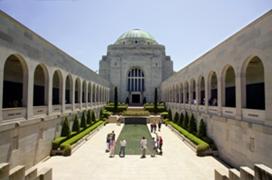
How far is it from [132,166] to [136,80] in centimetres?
4801

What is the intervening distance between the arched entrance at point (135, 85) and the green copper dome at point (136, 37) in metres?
12.3

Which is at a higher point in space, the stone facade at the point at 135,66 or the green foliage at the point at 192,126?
Answer: the stone facade at the point at 135,66

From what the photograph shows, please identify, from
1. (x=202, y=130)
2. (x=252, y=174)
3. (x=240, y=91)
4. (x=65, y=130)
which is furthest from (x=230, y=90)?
(x=252, y=174)

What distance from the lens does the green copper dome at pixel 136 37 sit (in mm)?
69438

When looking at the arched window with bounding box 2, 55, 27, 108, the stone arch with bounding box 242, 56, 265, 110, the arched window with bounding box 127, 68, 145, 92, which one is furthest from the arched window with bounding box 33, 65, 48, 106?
the arched window with bounding box 127, 68, 145, 92

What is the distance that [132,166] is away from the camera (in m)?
13.8

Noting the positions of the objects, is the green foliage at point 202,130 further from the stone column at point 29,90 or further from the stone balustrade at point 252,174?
the stone column at point 29,90

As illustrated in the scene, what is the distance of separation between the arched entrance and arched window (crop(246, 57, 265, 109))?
4186 centimetres

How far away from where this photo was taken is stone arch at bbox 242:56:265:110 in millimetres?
16578

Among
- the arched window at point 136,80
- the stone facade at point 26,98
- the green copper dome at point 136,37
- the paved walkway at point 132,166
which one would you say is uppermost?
the green copper dome at point 136,37

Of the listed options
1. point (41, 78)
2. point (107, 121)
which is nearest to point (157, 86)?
point (107, 121)

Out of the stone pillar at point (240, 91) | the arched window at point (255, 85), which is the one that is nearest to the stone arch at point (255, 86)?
the arched window at point (255, 85)

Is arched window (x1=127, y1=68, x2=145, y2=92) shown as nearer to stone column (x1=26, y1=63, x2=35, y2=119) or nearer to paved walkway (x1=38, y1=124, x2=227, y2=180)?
paved walkway (x1=38, y1=124, x2=227, y2=180)

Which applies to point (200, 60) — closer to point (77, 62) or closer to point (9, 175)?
point (77, 62)
